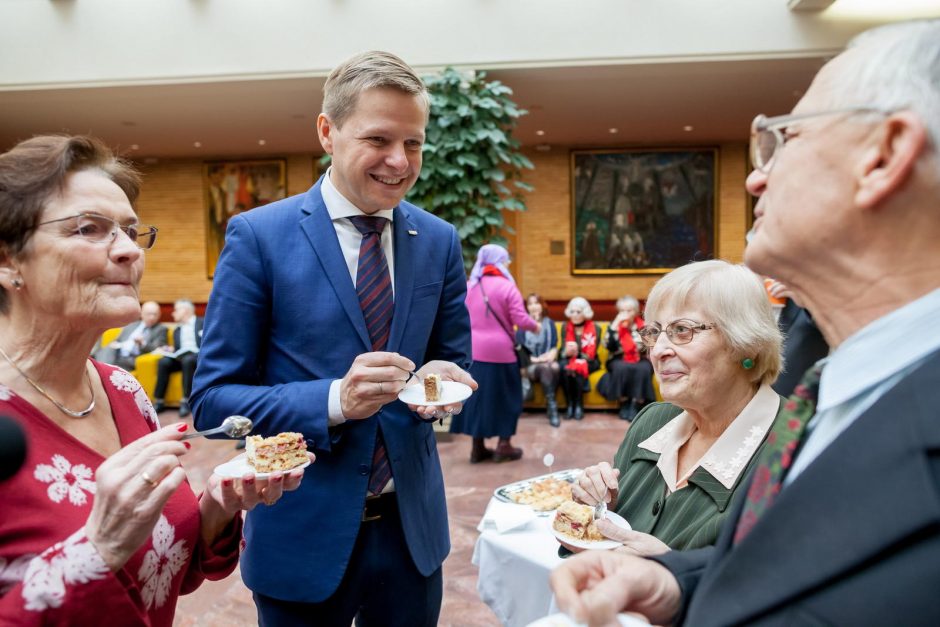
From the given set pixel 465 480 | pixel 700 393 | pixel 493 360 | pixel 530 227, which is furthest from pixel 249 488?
pixel 530 227

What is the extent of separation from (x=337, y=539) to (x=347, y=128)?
1.10 metres

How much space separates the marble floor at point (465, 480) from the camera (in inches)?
136

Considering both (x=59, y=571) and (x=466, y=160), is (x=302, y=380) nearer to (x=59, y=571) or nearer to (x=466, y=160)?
(x=59, y=571)

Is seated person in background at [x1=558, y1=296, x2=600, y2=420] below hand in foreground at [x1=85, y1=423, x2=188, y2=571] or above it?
below

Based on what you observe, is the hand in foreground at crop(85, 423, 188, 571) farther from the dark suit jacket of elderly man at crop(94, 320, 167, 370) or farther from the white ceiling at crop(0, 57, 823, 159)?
the dark suit jacket of elderly man at crop(94, 320, 167, 370)

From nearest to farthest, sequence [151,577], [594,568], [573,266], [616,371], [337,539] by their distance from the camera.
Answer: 1. [594,568]
2. [151,577]
3. [337,539]
4. [616,371]
5. [573,266]

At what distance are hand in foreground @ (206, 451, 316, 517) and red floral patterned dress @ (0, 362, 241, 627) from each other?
109 mm

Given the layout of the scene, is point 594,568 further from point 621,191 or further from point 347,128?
point 621,191

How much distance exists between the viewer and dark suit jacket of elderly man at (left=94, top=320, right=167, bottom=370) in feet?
28.0

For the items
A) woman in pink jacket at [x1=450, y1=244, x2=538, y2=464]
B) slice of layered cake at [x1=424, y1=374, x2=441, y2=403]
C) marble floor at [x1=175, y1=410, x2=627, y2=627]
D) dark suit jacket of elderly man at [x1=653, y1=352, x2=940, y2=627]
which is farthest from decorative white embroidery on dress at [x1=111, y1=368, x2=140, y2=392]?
woman in pink jacket at [x1=450, y1=244, x2=538, y2=464]

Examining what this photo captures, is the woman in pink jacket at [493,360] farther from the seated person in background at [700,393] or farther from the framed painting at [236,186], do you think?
the framed painting at [236,186]

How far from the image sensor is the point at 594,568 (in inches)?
39.4

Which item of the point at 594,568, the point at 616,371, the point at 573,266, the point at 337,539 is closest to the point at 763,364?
the point at 594,568

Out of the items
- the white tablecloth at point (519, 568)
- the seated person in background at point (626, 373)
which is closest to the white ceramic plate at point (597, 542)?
the white tablecloth at point (519, 568)
